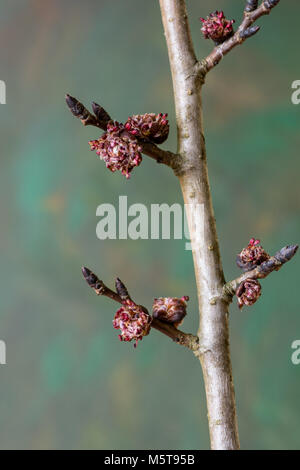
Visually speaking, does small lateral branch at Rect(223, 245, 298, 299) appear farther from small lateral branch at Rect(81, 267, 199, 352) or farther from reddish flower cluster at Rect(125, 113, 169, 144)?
reddish flower cluster at Rect(125, 113, 169, 144)

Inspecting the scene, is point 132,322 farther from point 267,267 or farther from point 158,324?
point 267,267

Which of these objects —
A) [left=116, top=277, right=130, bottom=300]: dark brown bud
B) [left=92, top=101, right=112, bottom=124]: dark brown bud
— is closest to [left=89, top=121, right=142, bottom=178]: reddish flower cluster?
[left=92, top=101, right=112, bottom=124]: dark brown bud

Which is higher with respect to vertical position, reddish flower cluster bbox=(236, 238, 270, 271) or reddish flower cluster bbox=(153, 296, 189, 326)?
reddish flower cluster bbox=(236, 238, 270, 271)

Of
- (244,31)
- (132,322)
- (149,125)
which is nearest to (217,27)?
(244,31)

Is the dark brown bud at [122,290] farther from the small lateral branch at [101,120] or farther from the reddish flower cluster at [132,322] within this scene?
the small lateral branch at [101,120]

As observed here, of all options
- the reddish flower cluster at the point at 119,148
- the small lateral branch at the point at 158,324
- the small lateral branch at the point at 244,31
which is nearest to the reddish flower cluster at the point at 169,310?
the small lateral branch at the point at 158,324
